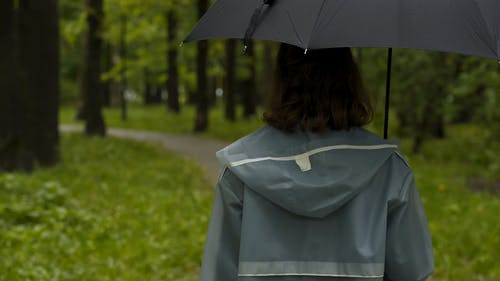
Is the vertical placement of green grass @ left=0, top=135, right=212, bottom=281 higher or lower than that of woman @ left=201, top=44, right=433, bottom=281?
lower

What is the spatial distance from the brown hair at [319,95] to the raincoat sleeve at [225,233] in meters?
0.25

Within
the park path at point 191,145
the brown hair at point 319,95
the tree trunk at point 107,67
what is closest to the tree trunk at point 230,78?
the park path at point 191,145

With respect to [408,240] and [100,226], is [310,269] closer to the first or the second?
[408,240]

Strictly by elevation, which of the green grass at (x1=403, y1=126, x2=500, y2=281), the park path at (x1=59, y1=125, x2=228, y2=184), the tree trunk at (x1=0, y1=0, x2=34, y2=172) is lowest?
the park path at (x1=59, y1=125, x2=228, y2=184)

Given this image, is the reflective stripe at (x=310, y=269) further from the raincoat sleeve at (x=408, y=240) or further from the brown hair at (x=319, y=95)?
the brown hair at (x=319, y=95)

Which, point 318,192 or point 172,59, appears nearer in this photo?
point 318,192

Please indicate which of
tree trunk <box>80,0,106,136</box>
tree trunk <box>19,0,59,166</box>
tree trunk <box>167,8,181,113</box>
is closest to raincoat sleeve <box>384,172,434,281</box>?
tree trunk <box>19,0,59,166</box>

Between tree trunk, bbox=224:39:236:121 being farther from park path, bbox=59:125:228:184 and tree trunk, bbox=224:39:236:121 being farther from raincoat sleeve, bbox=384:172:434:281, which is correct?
raincoat sleeve, bbox=384:172:434:281

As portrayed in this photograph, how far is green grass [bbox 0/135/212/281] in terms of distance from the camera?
19.7 ft

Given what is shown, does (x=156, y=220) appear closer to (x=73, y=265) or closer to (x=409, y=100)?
(x=73, y=265)

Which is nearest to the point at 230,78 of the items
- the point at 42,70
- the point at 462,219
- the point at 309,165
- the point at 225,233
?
the point at 42,70

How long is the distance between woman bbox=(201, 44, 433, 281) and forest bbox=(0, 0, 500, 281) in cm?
26

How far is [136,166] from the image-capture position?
514 inches

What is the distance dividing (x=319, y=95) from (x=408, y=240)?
559mm
